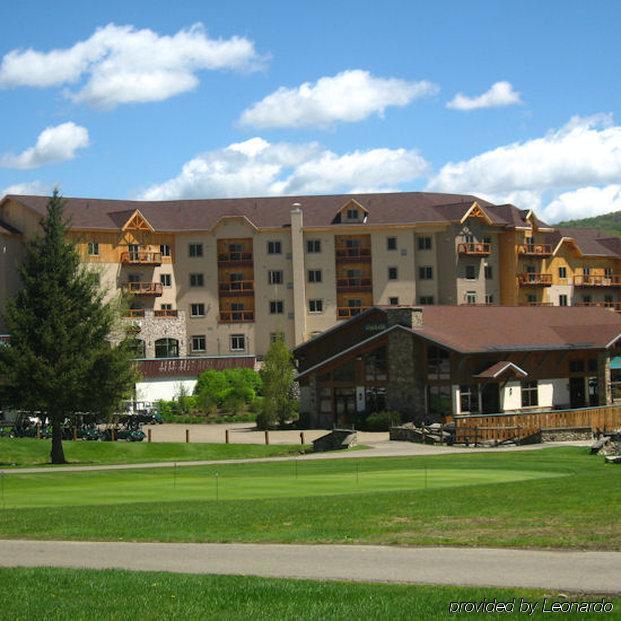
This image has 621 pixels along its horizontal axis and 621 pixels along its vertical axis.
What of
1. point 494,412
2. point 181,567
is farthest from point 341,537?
point 494,412

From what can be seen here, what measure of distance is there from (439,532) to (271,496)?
10045 millimetres

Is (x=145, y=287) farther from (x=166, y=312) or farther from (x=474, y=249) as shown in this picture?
(x=474, y=249)

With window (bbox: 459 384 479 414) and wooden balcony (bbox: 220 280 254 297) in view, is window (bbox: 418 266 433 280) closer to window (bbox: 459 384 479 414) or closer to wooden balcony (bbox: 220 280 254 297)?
wooden balcony (bbox: 220 280 254 297)

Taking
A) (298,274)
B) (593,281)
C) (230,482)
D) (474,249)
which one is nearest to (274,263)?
(298,274)

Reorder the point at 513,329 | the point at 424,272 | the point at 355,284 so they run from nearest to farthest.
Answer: the point at 513,329, the point at 355,284, the point at 424,272

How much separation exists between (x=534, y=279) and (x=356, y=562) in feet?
276

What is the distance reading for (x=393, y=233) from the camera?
301ft

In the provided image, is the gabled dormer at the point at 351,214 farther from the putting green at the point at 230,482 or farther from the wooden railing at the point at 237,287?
the putting green at the point at 230,482

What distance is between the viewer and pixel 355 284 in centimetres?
9156

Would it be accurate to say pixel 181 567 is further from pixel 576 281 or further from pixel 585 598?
pixel 576 281

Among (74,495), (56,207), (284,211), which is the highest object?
(284,211)

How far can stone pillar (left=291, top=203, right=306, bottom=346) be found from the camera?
295 feet

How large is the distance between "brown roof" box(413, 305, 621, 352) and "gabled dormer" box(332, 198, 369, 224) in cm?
2304

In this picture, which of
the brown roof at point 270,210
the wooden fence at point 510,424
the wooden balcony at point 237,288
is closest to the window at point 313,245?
the brown roof at point 270,210
